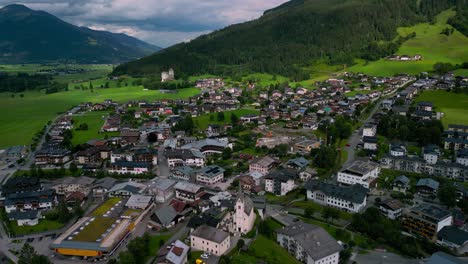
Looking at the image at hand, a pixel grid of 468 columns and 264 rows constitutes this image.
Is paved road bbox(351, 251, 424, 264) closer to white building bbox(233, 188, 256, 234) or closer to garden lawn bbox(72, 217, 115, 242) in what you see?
white building bbox(233, 188, 256, 234)

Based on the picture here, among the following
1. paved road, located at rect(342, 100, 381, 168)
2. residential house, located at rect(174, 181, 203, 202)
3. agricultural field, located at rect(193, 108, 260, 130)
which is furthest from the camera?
agricultural field, located at rect(193, 108, 260, 130)

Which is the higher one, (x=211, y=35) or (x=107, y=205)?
(x=211, y=35)

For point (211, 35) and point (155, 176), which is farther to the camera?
point (211, 35)

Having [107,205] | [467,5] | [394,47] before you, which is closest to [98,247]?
[107,205]

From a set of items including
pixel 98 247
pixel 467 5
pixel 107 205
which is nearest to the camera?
pixel 98 247

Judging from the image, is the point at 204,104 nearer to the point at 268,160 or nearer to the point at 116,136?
the point at 116,136

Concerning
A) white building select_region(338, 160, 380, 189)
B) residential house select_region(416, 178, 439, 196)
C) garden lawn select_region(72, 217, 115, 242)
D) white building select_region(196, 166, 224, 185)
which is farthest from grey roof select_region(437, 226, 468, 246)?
garden lawn select_region(72, 217, 115, 242)
